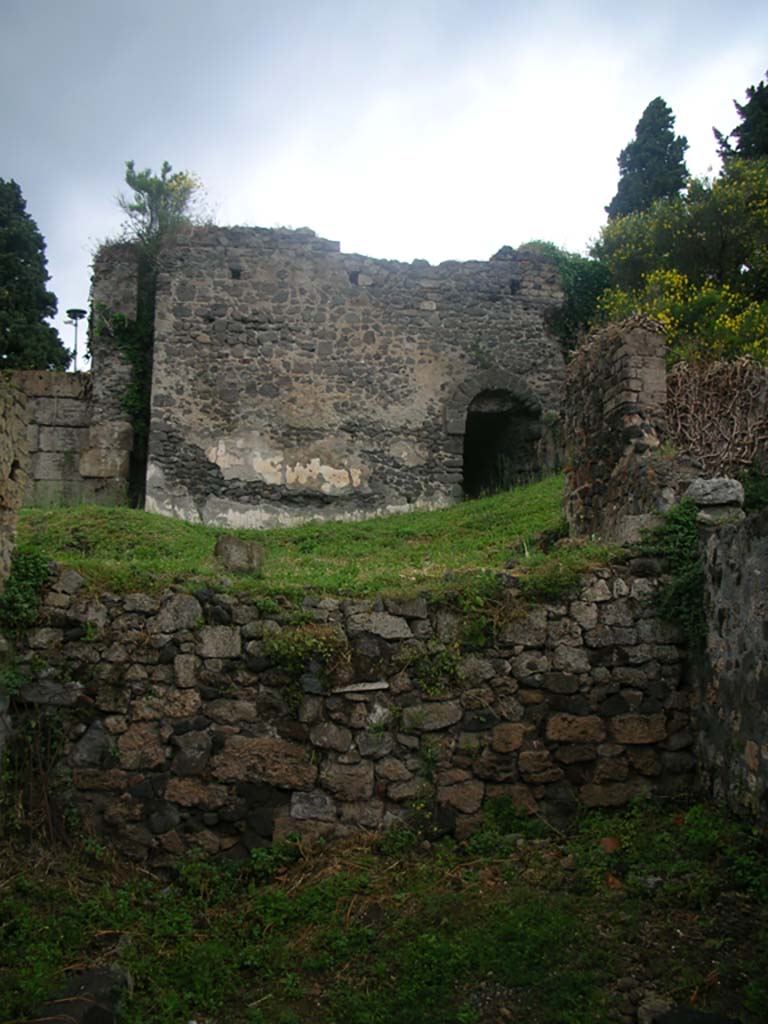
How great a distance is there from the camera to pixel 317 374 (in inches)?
669

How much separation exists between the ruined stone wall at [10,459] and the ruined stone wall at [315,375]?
29.5 ft

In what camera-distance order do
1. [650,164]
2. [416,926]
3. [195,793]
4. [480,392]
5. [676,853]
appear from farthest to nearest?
[650,164], [480,392], [195,793], [676,853], [416,926]

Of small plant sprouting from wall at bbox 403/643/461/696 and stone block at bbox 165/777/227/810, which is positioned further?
small plant sprouting from wall at bbox 403/643/461/696

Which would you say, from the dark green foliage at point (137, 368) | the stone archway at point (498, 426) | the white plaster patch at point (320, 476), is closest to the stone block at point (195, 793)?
the white plaster patch at point (320, 476)

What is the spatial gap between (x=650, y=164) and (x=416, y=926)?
894 inches

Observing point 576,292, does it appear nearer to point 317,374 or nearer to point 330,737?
point 317,374

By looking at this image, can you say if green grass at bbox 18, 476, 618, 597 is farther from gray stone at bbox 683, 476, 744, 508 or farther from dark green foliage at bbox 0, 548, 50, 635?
gray stone at bbox 683, 476, 744, 508

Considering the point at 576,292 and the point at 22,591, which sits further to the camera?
the point at 576,292

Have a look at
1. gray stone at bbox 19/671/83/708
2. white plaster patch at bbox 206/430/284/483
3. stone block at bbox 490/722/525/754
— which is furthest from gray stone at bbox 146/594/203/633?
white plaster patch at bbox 206/430/284/483

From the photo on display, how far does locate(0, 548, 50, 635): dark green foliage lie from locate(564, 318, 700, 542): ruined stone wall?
4567 millimetres

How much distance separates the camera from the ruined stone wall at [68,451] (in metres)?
16.0

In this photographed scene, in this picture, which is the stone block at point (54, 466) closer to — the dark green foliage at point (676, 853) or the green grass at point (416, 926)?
the green grass at point (416, 926)

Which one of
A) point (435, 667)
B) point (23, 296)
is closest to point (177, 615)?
point (435, 667)

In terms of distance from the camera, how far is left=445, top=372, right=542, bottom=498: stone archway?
695 inches
